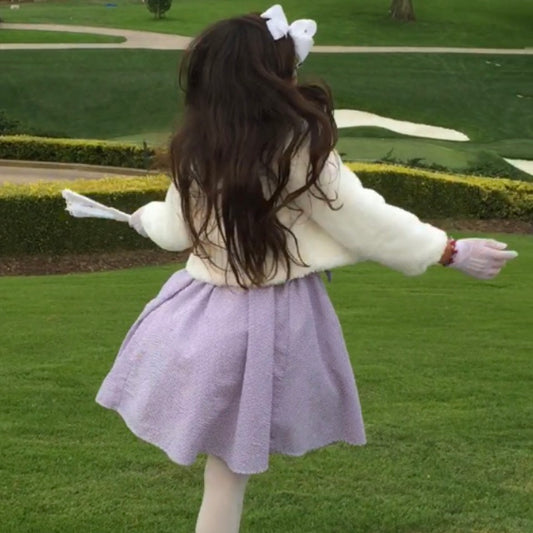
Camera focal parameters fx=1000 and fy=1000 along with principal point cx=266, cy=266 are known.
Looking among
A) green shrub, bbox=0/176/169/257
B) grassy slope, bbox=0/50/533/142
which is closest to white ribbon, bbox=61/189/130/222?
green shrub, bbox=0/176/169/257

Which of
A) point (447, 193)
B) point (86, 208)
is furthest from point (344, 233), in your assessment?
point (447, 193)

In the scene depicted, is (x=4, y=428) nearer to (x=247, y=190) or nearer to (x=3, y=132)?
(x=247, y=190)

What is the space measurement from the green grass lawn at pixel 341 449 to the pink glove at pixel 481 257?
1.15m

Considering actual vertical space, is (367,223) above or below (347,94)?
above

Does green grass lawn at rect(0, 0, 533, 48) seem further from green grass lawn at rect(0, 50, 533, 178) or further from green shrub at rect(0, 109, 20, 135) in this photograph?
green shrub at rect(0, 109, 20, 135)

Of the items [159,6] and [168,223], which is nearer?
[168,223]

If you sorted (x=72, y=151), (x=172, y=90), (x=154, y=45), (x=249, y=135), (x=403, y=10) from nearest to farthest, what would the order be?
1. (x=249, y=135)
2. (x=72, y=151)
3. (x=172, y=90)
4. (x=154, y=45)
5. (x=403, y=10)

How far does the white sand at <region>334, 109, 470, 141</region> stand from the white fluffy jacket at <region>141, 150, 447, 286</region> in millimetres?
19389

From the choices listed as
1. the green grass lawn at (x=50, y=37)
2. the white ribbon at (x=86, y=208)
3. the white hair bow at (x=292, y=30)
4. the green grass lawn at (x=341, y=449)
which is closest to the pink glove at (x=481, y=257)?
the white hair bow at (x=292, y=30)

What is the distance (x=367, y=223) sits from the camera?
7.86ft

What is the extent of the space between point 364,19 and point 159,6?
7267 mm

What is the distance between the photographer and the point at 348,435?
2584 mm

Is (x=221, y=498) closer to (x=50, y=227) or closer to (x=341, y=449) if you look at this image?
(x=341, y=449)

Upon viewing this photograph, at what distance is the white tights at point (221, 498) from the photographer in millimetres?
2518
